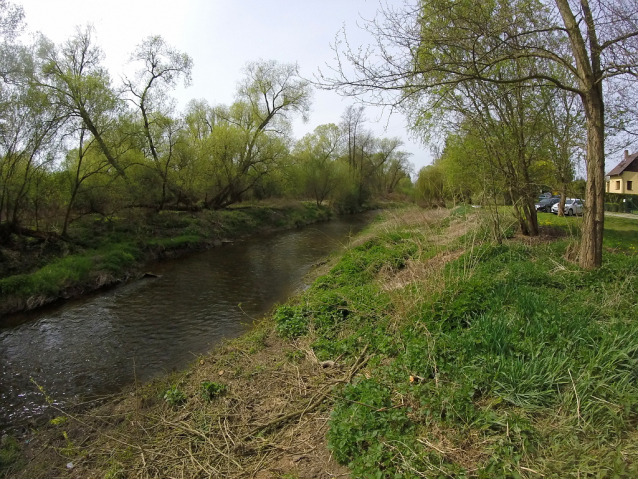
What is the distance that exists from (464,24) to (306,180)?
111 feet

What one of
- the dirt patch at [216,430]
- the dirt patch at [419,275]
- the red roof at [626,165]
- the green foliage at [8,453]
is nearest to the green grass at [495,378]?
the dirt patch at [419,275]

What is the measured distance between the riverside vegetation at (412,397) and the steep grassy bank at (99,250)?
26.2ft

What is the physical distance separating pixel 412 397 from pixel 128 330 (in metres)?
8.26

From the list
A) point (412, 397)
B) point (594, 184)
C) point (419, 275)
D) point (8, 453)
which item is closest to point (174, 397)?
point (8, 453)

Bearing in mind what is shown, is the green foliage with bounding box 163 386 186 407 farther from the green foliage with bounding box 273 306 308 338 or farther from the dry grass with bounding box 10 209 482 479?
the green foliage with bounding box 273 306 308 338

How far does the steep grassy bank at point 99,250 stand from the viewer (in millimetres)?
12031

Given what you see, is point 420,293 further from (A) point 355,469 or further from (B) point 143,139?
(B) point 143,139

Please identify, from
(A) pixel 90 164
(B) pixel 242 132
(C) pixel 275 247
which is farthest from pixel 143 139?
(B) pixel 242 132

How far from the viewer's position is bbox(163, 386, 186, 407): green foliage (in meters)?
5.54

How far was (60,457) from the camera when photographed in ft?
16.0

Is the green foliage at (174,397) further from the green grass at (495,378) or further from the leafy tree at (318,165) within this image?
the leafy tree at (318,165)

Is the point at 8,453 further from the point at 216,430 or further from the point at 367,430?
the point at 367,430

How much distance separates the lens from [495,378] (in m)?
3.86

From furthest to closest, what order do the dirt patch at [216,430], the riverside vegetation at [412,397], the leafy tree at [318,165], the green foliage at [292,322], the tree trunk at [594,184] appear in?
the leafy tree at [318,165] < the green foliage at [292,322] < the tree trunk at [594,184] < the dirt patch at [216,430] < the riverside vegetation at [412,397]
